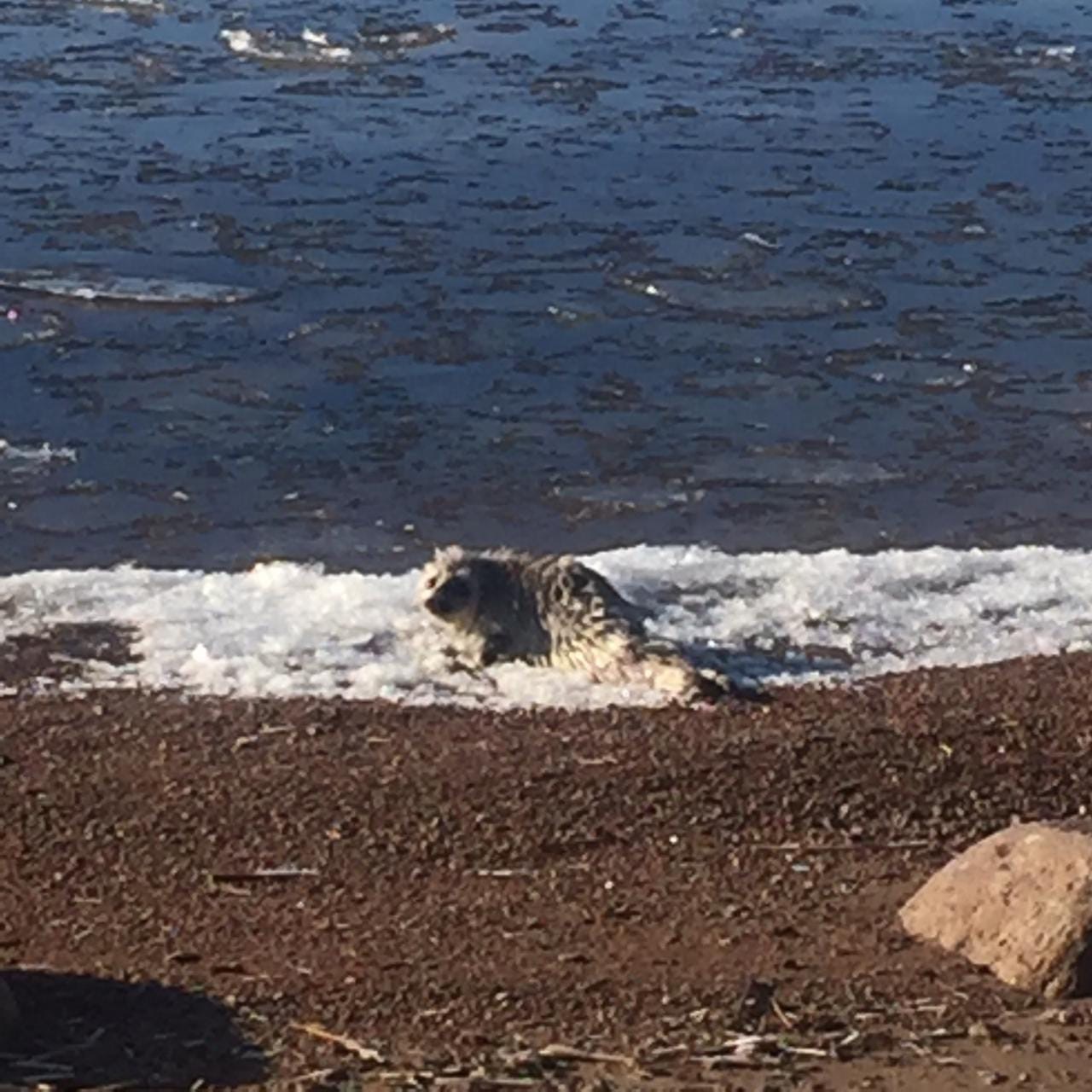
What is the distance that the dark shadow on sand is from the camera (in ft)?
18.2

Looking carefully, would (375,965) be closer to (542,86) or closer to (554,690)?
(554,690)

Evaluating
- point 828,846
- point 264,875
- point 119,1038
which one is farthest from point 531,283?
point 119,1038

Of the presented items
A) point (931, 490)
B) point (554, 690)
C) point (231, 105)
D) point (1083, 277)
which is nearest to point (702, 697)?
point (554, 690)

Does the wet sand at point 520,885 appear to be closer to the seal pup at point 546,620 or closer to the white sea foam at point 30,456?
the seal pup at point 546,620

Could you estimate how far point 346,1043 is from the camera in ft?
18.7

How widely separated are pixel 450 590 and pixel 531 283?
5.54 m

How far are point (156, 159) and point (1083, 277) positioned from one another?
5.24 m

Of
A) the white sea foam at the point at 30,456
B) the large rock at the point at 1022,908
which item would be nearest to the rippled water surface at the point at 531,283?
the white sea foam at the point at 30,456

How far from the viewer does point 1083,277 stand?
14.2 metres

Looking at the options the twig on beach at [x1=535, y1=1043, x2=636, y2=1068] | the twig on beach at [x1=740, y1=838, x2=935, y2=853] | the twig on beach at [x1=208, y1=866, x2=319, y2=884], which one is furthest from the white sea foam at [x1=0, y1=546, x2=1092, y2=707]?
the twig on beach at [x1=535, y1=1043, x2=636, y2=1068]

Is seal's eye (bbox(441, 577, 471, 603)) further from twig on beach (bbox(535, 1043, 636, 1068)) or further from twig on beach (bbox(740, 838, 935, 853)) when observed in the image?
twig on beach (bbox(535, 1043, 636, 1068))

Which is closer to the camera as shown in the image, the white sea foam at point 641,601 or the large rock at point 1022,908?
the large rock at point 1022,908

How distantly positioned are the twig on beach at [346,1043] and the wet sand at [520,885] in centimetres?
1

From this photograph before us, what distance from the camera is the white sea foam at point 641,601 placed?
27.0ft
